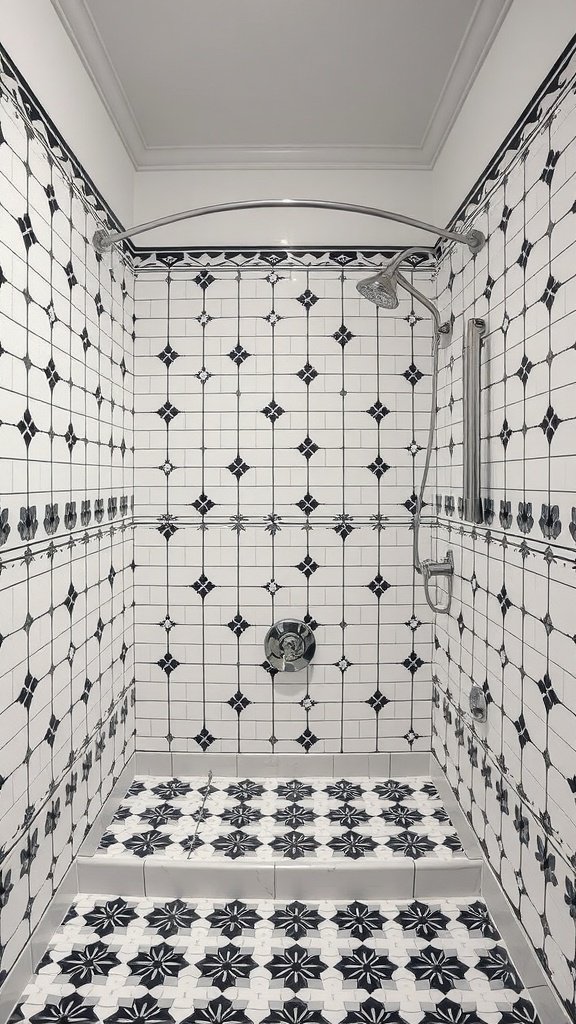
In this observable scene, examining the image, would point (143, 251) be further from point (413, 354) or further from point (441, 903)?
point (441, 903)

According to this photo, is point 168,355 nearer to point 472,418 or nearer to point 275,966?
point 472,418

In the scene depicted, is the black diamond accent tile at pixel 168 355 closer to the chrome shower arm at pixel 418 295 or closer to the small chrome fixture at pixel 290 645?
the chrome shower arm at pixel 418 295

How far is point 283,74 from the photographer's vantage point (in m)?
1.90

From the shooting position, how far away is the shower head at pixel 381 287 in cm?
178

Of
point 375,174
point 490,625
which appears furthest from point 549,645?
point 375,174

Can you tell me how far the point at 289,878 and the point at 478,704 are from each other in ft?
2.48

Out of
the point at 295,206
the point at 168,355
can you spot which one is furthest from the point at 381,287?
the point at 168,355

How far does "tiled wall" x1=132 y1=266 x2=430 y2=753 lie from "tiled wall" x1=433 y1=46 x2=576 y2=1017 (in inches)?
17.6

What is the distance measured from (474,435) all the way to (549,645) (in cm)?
67

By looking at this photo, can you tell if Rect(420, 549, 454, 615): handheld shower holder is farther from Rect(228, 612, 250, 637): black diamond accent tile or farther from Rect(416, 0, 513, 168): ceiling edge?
Rect(416, 0, 513, 168): ceiling edge

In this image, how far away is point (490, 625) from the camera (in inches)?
68.5

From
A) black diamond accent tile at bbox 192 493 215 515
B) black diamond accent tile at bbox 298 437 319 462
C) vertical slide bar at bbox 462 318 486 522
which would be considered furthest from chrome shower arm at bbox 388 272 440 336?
black diamond accent tile at bbox 192 493 215 515

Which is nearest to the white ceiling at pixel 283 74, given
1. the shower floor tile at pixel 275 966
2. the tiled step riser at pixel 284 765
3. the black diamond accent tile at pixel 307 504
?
the black diamond accent tile at pixel 307 504

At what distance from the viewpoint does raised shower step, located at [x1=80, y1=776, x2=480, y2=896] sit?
1774mm
